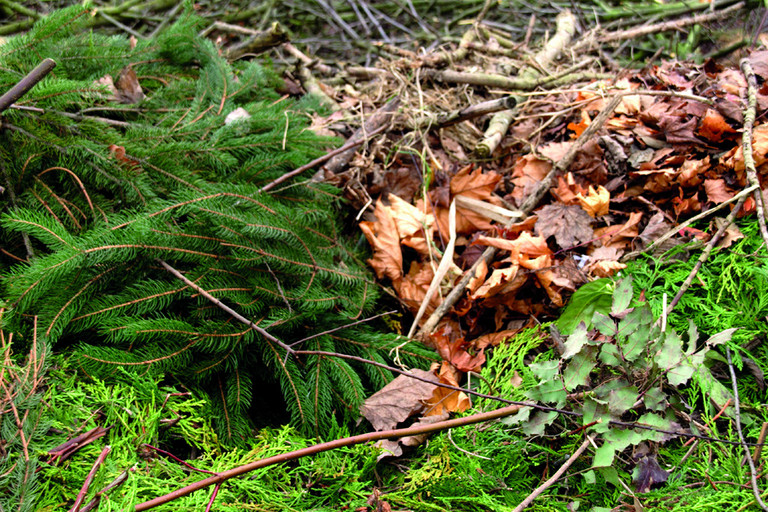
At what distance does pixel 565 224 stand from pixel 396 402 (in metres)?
0.96

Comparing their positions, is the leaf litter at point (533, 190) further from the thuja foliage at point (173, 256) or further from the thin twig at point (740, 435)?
the thin twig at point (740, 435)

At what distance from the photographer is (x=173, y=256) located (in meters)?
1.64

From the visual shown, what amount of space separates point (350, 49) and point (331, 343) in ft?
10.4

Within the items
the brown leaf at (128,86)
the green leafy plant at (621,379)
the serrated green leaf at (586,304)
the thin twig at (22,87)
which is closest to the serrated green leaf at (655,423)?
the green leafy plant at (621,379)

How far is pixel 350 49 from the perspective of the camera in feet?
13.8

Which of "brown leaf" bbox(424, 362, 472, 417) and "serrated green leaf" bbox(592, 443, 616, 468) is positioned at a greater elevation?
"serrated green leaf" bbox(592, 443, 616, 468)

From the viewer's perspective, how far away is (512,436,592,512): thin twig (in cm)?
120

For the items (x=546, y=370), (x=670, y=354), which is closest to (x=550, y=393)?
(x=546, y=370)

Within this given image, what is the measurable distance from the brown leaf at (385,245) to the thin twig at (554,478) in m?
1.03

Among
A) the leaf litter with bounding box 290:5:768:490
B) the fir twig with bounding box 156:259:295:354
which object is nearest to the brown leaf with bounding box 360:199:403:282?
the leaf litter with bounding box 290:5:768:490

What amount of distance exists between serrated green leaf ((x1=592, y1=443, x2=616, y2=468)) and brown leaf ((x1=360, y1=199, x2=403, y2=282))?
3.55ft

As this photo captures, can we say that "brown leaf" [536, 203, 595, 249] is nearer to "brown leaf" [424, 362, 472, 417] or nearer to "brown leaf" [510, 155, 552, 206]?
"brown leaf" [510, 155, 552, 206]

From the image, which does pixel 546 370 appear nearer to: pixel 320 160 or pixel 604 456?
pixel 604 456

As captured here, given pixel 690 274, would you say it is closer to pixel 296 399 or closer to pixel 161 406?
pixel 296 399
